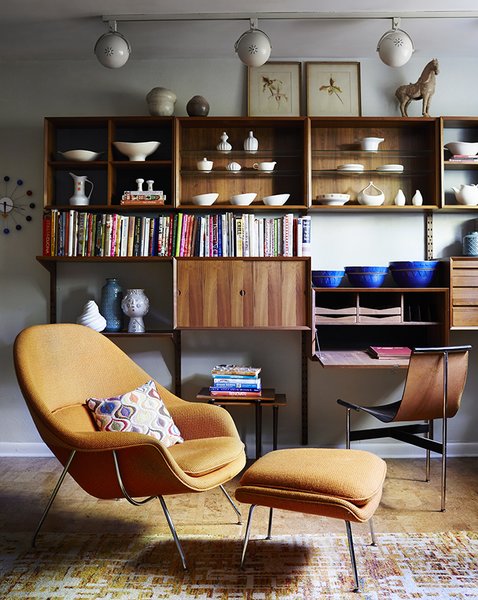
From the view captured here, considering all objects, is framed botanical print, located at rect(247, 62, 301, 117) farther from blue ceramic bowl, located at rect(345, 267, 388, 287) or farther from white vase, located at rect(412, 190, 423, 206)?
blue ceramic bowl, located at rect(345, 267, 388, 287)

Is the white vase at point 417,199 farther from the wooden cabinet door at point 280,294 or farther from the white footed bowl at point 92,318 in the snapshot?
the white footed bowl at point 92,318

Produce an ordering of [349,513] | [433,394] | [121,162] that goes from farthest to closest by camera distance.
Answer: [121,162] < [433,394] < [349,513]

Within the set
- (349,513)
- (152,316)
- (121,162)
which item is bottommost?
(349,513)

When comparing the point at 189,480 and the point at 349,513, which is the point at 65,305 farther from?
the point at 349,513

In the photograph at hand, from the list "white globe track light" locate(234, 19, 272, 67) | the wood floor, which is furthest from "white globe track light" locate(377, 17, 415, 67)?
the wood floor

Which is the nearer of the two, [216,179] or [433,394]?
[433,394]

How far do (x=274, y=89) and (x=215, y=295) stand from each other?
1438mm

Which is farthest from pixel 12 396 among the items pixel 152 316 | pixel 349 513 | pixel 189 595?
pixel 349 513

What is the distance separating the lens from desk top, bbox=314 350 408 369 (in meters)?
3.29

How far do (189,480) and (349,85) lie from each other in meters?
2.81

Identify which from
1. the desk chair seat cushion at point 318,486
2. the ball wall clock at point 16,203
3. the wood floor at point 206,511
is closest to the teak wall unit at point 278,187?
the ball wall clock at point 16,203

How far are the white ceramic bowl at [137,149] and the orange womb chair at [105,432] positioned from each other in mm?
1250

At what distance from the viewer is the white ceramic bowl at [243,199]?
3682mm

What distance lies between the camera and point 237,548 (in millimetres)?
2535
